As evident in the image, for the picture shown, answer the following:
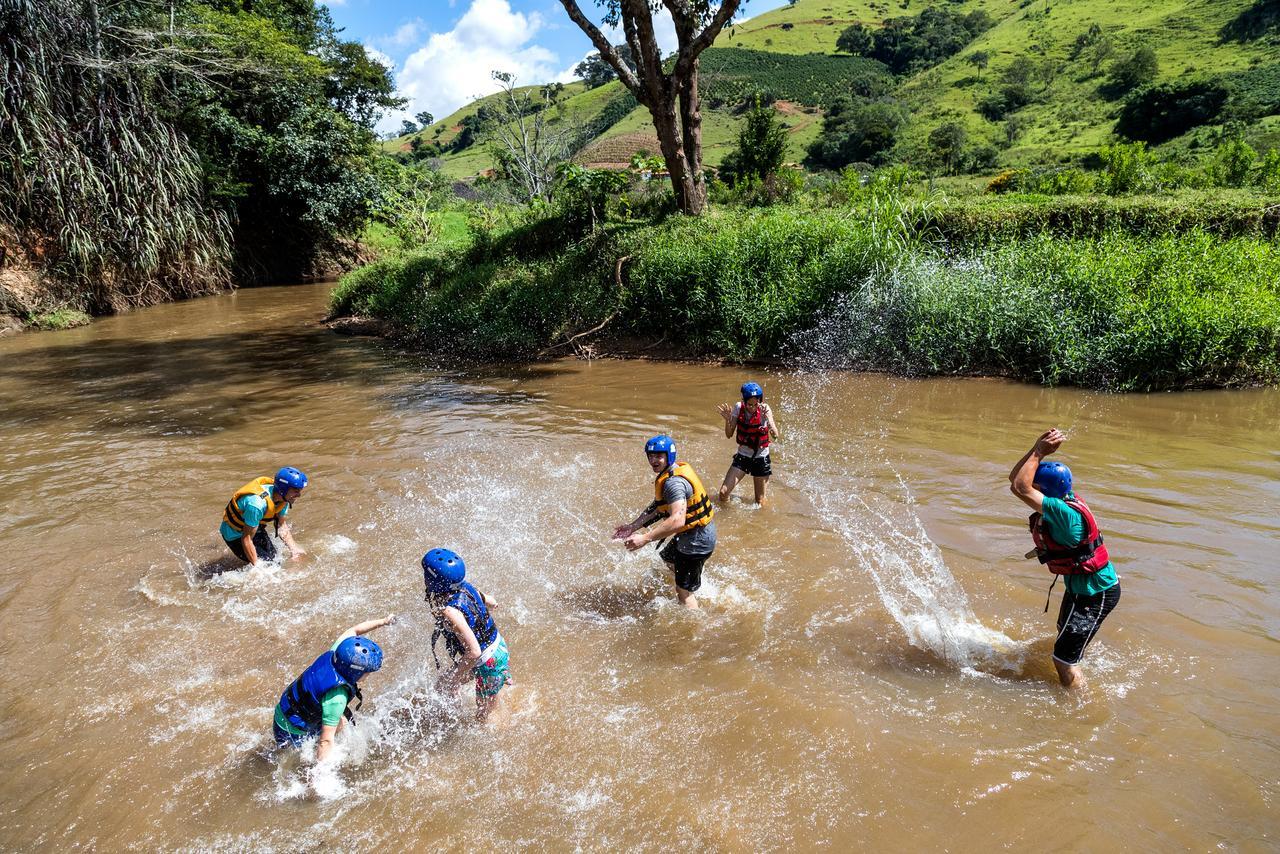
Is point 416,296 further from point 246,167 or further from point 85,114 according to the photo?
point 246,167

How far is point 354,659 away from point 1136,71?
8096cm

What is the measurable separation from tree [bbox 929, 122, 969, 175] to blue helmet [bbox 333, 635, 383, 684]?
5588 centimetres

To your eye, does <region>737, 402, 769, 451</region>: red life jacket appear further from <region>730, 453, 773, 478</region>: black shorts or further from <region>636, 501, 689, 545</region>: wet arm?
<region>636, 501, 689, 545</region>: wet arm

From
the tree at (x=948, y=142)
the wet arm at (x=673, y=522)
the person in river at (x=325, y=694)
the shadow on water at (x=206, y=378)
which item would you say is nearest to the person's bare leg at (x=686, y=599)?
the wet arm at (x=673, y=522)

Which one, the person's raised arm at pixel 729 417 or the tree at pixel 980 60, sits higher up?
the tree at pixel 980 60

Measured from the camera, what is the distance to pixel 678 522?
5219 millimetres

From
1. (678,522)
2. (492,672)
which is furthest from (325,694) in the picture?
(678,522)

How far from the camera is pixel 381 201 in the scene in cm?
2727

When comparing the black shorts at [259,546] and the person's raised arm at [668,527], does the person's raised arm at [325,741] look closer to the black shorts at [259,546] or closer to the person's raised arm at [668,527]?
the person's raised arm at [668,527]

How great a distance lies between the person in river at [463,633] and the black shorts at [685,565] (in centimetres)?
151

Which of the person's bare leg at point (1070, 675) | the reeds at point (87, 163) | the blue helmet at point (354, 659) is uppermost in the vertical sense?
the reeds at point (87, 163)

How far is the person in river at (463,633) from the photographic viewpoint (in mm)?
4234

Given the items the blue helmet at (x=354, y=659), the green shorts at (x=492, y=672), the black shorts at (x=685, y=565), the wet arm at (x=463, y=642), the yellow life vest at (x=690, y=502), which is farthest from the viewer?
the black shorts at (x=685, y=565)

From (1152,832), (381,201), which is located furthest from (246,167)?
(1152,832)
